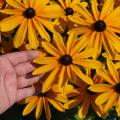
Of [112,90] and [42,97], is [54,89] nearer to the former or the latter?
[42,97]

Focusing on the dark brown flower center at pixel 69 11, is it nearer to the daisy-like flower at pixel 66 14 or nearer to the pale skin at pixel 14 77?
the daisy-like flower at pixel 66 14

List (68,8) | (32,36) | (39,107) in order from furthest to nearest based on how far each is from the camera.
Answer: (68,8) < (39,107) < (32,36)

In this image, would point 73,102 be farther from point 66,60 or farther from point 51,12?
point 51,12

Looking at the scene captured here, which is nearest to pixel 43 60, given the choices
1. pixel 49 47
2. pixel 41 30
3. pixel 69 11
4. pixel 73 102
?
pixel 49 47

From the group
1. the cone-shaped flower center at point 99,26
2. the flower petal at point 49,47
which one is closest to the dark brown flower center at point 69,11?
the cone-shaped flower center at point 99,26

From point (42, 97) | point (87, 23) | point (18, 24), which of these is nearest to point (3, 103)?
point (42, 97)

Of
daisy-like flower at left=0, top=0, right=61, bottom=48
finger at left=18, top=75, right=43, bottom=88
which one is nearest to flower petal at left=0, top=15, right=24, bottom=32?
daisy-like flower at left=0, top=0, right=61, bottom=48
